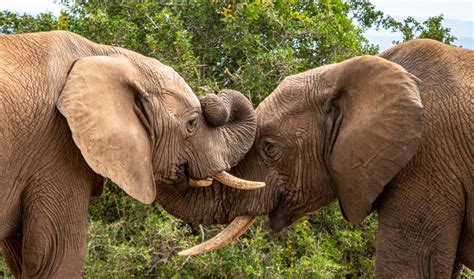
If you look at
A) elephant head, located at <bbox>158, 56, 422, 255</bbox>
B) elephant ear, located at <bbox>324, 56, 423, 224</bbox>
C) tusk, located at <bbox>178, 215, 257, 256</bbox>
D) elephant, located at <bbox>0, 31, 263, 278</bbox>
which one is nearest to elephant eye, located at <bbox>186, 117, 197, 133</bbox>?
elephant, located at <bbox>0, 31, 263, 278</bbox>

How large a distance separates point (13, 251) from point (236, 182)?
1.28m

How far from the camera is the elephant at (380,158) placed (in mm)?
6500

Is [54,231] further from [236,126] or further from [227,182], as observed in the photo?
[236,126]

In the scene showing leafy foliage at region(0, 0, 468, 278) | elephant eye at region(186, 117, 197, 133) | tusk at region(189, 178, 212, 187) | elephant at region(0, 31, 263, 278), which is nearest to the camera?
elephant at region(0, 31, 263, 278)

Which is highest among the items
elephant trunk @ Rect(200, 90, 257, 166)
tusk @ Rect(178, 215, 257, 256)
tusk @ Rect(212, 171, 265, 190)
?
elephant trunk @ Rect(200, 90, 257, 166)

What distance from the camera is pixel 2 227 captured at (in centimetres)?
613

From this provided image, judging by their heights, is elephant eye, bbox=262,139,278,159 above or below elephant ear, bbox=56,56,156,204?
below

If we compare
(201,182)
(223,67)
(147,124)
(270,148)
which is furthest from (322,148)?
(223,67)

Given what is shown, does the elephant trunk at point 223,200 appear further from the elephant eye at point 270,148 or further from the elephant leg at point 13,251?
the elephant leg at point 13,251

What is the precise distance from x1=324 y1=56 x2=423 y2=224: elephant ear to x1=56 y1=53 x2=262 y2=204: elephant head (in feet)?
1.80

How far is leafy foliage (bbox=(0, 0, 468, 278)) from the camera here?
8562mm

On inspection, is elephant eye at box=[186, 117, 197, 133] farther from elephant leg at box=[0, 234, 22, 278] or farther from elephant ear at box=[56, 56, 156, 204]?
elephant leg at box=[0, 234, 22, 278]

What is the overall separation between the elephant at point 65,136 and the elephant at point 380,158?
645 millimetres

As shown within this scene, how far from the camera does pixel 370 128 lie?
21.8 ft
